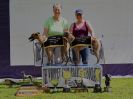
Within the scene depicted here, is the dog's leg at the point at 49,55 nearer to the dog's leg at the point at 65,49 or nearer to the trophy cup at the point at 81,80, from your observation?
the dog's leg at the point at 65,49

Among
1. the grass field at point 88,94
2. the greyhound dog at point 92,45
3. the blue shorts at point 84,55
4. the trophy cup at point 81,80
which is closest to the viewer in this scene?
the grass field at point 88,94

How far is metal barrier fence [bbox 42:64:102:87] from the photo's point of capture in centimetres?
860

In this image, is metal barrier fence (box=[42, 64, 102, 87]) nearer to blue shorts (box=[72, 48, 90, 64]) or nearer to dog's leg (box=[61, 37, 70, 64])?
dog's leg (box=[61, 37, 70, 64])

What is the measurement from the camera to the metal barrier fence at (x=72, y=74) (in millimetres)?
8602

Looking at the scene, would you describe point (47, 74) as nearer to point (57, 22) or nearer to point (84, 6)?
point (57, 22)

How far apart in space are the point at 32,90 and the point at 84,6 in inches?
131

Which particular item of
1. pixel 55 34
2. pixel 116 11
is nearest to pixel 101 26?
pixel 116 11

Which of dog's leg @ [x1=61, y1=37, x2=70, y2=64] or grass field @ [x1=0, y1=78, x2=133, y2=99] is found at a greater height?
dog's leg @ [x1=61, y1=37, x2=70, y2=64]

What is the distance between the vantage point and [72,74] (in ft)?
28.2

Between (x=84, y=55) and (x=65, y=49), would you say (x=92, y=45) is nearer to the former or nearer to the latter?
(x=84, y=55)

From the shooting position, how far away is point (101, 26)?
1104 cm

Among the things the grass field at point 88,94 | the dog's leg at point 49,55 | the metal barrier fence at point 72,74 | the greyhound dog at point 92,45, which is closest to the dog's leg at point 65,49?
the greyhound dog at point 92,45

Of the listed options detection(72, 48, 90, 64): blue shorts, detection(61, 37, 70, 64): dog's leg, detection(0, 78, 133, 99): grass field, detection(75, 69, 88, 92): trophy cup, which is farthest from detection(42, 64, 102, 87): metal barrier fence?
detection(72, 48, 90, 64): blue shorts

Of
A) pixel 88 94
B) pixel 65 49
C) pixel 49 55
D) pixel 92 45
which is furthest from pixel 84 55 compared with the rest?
pixel 88 94
